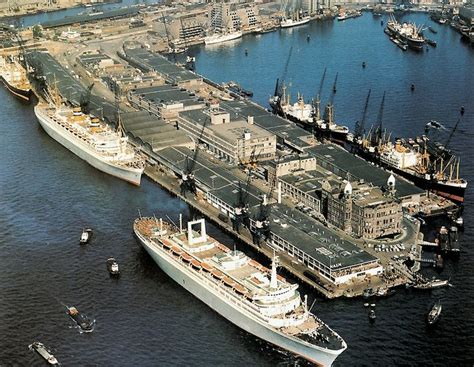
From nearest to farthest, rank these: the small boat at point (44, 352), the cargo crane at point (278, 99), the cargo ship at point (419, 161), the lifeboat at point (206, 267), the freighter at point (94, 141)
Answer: the small boat at point (44, 352), the lifeboat at point (206, 267), the cargo ship at point (419, 161), the freighter at point (94, 141), the cargo crane at point (278, 99)

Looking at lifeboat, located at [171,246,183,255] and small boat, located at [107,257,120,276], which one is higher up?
lifeboat, located at [171,246,183,255]

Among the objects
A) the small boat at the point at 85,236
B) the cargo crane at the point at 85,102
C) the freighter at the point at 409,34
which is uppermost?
the cargo crane at the point at 85,102

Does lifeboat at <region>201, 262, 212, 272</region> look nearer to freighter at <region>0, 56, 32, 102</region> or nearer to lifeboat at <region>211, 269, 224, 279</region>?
lifeboat at <region>211, 269, 224, 279</region>

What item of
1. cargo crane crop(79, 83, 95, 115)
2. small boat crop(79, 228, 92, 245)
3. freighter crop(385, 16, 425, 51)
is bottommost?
freighter crop(385, 16, 425, 51)

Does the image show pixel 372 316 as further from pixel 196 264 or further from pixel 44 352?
pixel 44 352

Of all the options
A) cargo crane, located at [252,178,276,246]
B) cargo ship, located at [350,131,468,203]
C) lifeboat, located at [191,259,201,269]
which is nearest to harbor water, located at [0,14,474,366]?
cargo crane, located at [252,178,276,246]

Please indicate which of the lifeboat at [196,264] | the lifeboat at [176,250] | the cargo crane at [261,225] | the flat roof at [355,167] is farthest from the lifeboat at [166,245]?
the flat roof at [355,167]

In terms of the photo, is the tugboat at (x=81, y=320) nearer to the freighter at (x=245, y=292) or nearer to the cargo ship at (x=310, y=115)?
the freighter at (x=245, y=292)
